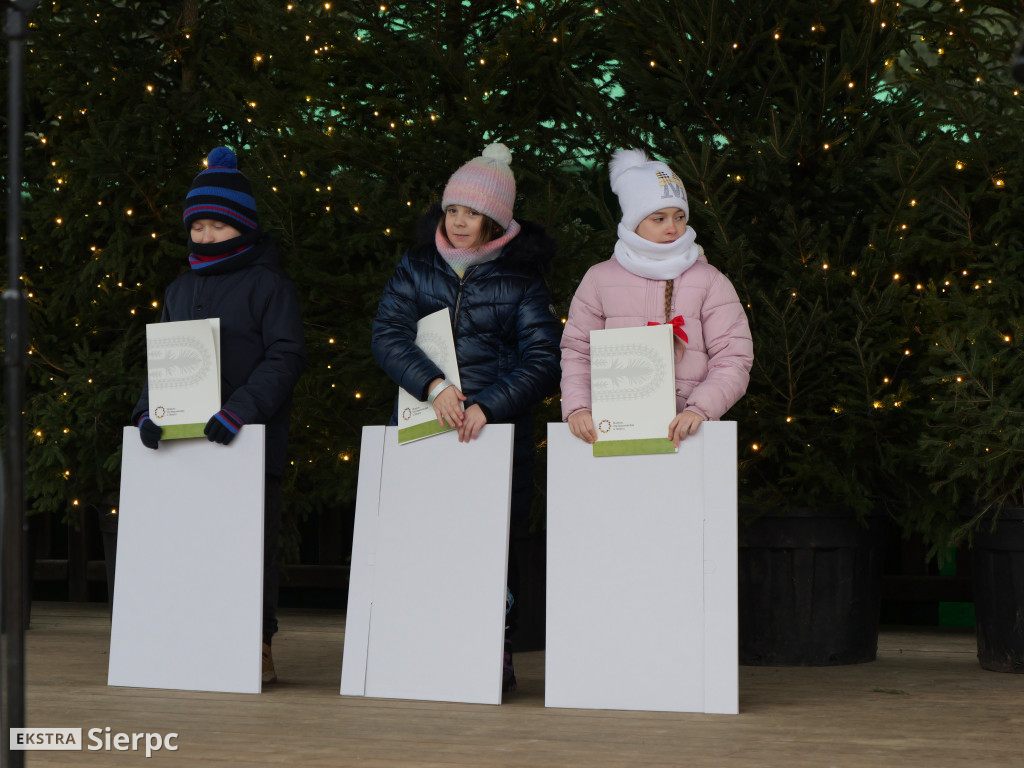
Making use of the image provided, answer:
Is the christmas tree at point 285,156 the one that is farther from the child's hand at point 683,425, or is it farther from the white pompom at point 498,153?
the child's hand at point 683,425

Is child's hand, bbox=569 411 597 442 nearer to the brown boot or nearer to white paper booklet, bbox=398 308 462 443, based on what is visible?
white paper booklet, bbox=398 308 462 443

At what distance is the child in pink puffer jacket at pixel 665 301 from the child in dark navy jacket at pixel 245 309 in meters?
0.88

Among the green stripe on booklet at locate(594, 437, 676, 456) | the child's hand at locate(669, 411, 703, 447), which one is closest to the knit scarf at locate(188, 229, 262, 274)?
the green stripe on booklet at locate(594, 437, 676, 456)

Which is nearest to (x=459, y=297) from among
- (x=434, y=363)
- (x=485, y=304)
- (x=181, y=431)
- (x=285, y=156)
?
(x=485, y=304)

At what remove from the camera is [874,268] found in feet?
13.0

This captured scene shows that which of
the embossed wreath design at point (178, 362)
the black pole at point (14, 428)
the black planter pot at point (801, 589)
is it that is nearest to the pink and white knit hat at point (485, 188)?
the embossed wreath design at point (178, 362)

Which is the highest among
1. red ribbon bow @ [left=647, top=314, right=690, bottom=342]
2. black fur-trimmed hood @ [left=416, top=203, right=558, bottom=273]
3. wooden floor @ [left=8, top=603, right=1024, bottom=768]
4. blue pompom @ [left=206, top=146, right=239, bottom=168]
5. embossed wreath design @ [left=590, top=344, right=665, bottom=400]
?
blue pompom @ [left=206, top=146, right=239, bottom=168]

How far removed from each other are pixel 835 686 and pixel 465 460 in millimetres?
1322

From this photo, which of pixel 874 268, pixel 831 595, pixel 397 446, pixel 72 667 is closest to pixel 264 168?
pixel 397 446

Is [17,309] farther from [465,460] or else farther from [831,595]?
[831,595]

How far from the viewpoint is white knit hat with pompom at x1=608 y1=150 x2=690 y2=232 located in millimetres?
3494

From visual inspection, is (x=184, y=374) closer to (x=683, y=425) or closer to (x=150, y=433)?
(x=150, y=433)

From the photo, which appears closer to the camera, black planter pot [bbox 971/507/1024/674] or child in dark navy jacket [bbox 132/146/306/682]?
child in dark navy jacket [bbox 132/146/306/682]

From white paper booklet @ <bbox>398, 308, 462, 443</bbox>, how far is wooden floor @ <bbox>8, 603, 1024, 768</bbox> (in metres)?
0.77
